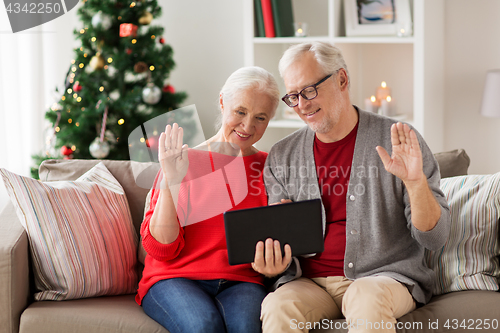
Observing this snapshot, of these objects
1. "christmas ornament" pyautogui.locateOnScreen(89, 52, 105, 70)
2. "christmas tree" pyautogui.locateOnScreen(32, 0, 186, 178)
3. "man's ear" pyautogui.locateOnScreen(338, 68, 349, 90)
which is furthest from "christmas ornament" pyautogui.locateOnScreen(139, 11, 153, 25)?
"man's ear" pyautogui.locateOnScreen(338, 68, 349, 90)

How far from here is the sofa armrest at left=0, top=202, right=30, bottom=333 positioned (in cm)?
145

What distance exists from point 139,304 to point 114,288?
0.42 ft

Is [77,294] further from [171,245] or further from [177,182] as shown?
[177,182]

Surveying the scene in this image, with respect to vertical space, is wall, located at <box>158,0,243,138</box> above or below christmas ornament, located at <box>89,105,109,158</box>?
above

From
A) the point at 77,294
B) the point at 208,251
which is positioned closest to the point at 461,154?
the point at 208,251

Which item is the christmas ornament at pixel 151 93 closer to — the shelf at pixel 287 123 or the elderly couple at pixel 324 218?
A: the shelf at pixel 287 123

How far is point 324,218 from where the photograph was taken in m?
1.48

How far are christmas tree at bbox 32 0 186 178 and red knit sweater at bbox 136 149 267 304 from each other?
1.28 m

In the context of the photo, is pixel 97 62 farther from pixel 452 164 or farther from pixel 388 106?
pixel 452 164

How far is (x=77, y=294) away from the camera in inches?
61.6

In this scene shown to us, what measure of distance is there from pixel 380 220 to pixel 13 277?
1082mm

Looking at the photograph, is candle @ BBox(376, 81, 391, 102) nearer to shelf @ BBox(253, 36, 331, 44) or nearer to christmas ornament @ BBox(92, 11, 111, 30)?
shelf @ BBox(253, 36, 331, 44)

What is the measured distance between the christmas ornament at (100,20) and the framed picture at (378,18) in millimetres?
1321

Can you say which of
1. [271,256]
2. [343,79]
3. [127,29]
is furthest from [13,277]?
[127,29]
